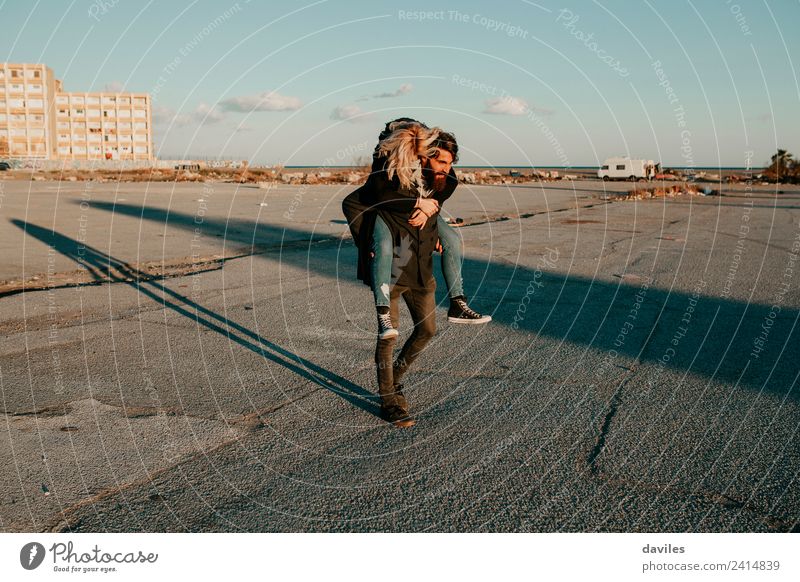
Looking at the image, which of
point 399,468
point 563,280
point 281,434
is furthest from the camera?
Answer: point 563,280

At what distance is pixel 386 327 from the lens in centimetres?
468

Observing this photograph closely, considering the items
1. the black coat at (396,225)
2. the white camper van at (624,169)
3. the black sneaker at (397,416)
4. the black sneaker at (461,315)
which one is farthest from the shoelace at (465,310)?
the white camper van at (624,169)

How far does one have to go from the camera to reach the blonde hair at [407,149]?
436 cm

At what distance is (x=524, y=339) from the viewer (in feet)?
22.9

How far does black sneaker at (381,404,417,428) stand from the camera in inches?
184

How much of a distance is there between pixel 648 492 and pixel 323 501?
5.38 feet

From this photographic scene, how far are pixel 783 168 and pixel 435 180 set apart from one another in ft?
248

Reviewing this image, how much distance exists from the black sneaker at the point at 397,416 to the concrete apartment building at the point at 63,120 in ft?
289

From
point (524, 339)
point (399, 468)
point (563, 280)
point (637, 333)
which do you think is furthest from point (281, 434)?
point (563, 280)

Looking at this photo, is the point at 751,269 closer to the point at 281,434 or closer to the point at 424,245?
the point at 424,245

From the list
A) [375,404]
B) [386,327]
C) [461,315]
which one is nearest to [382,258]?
[386,327]

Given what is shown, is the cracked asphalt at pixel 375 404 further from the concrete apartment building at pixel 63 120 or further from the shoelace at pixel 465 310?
the concrete apartment building at pixel 63 120

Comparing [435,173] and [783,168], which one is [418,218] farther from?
[783,168]

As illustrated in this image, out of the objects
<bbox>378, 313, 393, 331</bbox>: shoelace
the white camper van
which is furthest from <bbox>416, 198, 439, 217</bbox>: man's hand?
the white camper van
